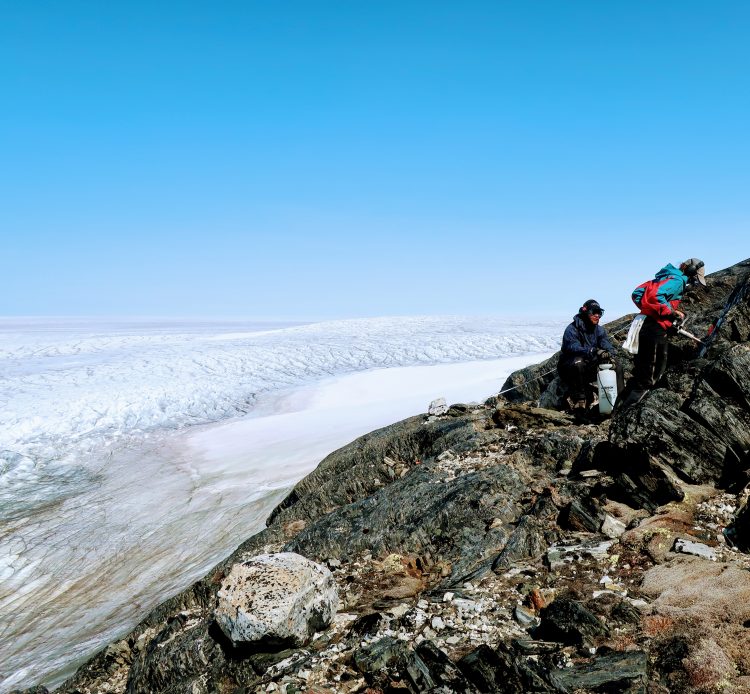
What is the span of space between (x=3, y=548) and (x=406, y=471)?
598 inches

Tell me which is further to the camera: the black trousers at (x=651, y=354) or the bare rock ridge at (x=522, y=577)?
the black trousers at (x=651, y=354)

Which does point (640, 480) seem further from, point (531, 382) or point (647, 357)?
point (531, 382)

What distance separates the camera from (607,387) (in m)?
10.9

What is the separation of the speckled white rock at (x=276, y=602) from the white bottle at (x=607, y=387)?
648 centimetres

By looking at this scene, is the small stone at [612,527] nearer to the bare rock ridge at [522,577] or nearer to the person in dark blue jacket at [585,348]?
the bare rock ridge at [522,577]

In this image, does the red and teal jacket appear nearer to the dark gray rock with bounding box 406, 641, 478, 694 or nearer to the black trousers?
the black trousers

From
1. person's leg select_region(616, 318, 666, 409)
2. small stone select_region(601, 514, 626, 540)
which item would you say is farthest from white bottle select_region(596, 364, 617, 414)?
small stone select_region(601, 514, 626, 540)

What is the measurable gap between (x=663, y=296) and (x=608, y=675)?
7.36 meters

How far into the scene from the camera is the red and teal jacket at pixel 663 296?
10227 millimetres

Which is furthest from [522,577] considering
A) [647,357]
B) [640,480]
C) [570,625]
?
[647,357]

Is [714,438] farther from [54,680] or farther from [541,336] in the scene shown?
[541,336]

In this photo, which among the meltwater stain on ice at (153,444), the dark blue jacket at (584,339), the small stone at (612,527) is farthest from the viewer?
the meltwater stain on ice at (153,444)

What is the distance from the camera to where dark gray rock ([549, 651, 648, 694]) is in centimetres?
446

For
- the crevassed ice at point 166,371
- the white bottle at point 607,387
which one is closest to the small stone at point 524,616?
the white bottle at point 607,387
